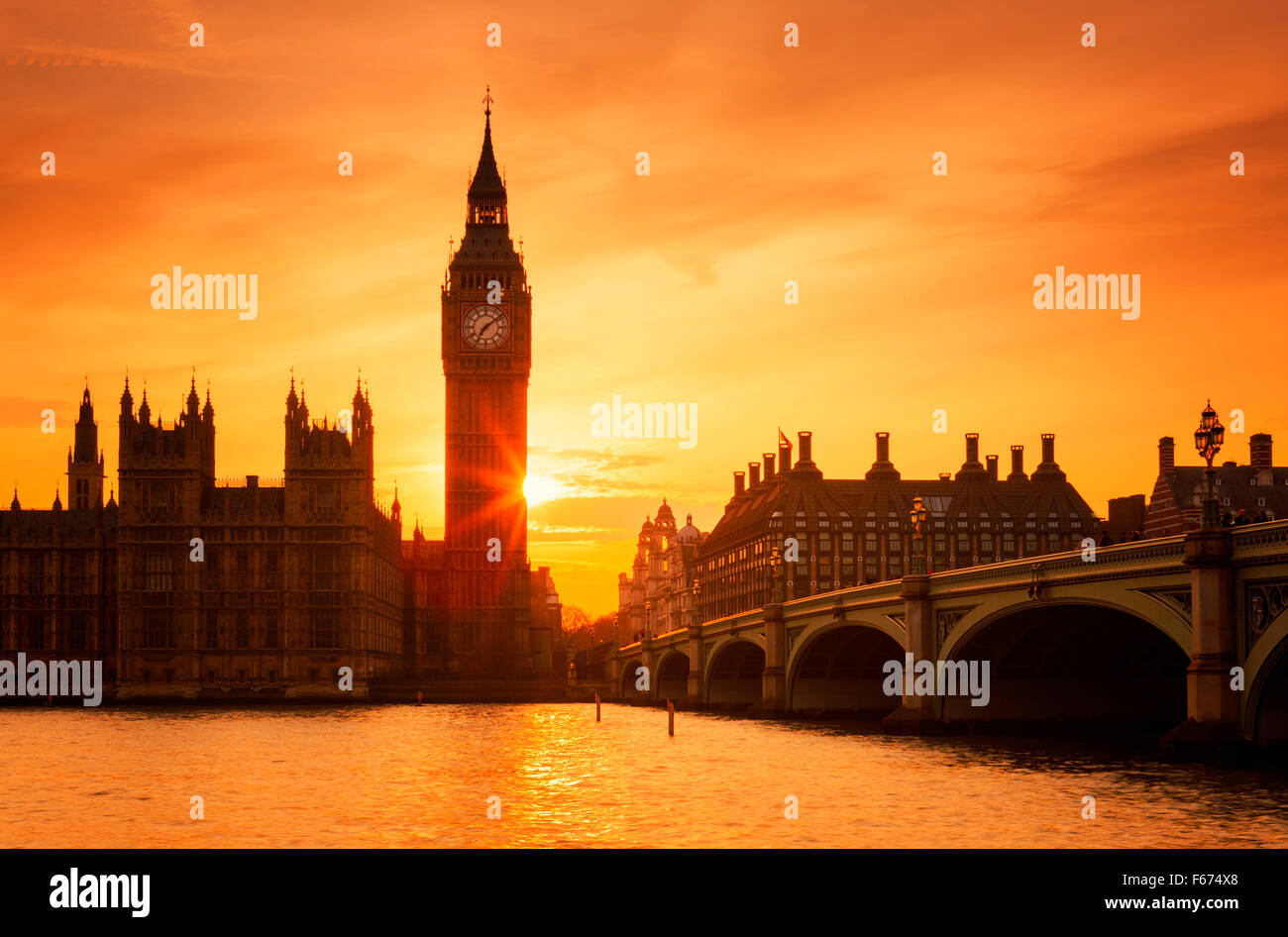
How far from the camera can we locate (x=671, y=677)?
132m

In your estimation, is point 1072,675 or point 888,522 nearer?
point 1072,675

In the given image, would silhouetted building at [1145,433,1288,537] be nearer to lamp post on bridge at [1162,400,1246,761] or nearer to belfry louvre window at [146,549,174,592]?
lamp post on bridge at [1162,400,1246,761]

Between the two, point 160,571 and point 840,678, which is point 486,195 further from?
point 840,678

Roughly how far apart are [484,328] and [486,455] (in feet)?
48.2

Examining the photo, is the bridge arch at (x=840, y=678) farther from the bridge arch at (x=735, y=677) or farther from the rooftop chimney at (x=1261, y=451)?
the rooftop chimney at (x=1261, y=451)

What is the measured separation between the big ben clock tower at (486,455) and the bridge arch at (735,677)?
165ft

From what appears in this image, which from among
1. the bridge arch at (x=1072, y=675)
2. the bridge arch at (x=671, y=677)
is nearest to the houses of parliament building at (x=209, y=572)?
the bridge arch at (x=671, y=677)

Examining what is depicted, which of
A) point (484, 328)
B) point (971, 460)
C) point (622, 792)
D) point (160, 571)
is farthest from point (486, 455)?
point (622, 792)

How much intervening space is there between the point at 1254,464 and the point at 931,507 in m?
51.2
